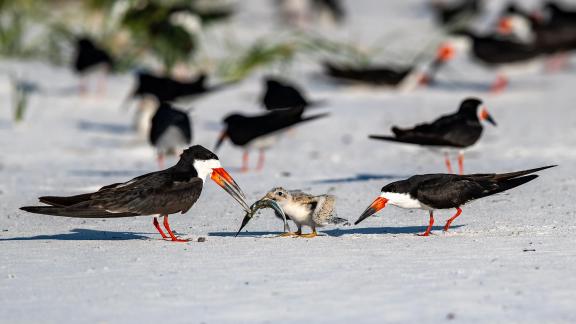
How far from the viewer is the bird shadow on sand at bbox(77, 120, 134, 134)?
1342 centimetres

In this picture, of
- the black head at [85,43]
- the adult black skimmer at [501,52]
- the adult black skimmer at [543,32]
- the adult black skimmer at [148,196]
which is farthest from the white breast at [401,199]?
the adult black skimmer at [543,32]

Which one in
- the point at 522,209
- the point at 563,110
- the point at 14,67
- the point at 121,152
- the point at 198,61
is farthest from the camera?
the point at 198,61

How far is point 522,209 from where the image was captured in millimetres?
7535

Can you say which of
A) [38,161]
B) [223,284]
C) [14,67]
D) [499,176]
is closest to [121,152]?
[38,161]

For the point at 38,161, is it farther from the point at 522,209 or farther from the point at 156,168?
the point at 522,209

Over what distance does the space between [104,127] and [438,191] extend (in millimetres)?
7848

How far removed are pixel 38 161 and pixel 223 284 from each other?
636 centimetres

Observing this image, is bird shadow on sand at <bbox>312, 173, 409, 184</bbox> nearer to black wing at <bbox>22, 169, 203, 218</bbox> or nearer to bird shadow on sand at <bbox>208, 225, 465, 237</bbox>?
bird shadow on sand at <bbox>208, 225, 465, 237</bbox>

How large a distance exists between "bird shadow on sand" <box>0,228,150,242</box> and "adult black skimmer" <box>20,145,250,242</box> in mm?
273

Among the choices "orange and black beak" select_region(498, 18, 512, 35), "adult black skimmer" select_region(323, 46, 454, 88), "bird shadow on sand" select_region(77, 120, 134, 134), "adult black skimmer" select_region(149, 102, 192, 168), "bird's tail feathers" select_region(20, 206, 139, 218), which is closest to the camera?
"bird's tail feathers" select_region(20, 206, 139, 218)

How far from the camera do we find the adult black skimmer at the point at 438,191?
21.2 feet

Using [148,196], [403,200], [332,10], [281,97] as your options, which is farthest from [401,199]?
[332,10]

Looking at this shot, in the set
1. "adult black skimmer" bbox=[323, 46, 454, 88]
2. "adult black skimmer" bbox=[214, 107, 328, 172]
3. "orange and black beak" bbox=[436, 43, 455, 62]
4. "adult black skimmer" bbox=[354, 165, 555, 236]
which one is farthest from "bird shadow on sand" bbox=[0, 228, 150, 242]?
"orange and black beak" bbox=[436, 43, 455, 62]

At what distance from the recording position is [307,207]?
659 cm
